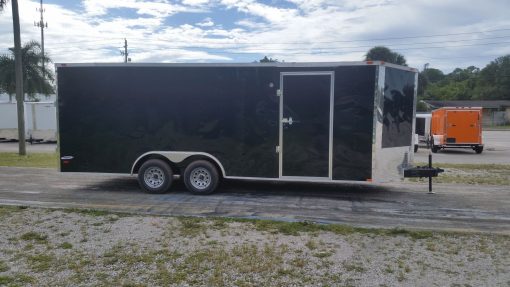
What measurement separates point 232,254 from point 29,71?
29510mm

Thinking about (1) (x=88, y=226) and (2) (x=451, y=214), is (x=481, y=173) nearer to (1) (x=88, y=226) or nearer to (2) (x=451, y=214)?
(2) (x=451, y=214)

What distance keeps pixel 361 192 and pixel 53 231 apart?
6015mm

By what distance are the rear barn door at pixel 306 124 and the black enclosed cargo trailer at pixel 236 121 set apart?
2cm

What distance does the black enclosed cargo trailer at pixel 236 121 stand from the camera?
317 inches

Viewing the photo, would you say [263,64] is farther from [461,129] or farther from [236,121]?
[461,129]

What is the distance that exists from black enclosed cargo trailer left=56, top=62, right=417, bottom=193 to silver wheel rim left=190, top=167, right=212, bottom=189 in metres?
0.02

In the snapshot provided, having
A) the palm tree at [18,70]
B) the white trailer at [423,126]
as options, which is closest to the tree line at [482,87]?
the white trailer at [423,126]

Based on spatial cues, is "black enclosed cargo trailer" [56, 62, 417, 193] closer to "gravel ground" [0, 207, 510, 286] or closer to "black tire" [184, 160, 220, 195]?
"black tire" [184, 160, 220, 195]

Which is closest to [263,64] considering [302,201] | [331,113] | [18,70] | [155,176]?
[331,113]

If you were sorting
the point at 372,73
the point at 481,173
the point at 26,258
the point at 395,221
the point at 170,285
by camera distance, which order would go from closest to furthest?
the point at 170,285 → the point at 26,258 → the point at 395,221 → the point at 372,73 → the point at 481,173

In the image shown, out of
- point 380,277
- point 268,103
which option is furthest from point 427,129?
point 380,277

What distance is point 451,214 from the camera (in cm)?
701

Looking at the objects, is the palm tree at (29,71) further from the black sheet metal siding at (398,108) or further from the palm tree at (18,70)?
the black sheet metal siding at (398,108)

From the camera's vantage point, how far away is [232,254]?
4965mm
